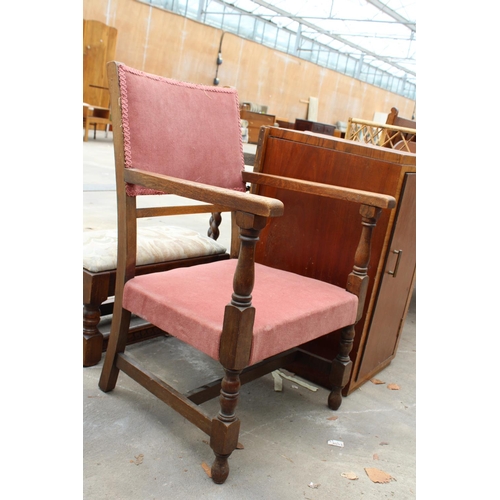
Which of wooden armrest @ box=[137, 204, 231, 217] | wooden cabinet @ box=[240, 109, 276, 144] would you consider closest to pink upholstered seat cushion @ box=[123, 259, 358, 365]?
wooden armrest @ box=[137, 204, 231, 217]

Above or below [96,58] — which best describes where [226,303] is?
below

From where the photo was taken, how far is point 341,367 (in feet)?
5.73

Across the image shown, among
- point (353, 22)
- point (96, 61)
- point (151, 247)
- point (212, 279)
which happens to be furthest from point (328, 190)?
point (353, 22)

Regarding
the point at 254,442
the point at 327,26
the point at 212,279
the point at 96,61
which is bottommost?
the point at 254,442

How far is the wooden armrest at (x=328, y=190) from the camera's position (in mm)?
1528

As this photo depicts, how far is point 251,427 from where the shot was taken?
1.62m

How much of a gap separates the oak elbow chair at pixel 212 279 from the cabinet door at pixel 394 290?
0.61 ft

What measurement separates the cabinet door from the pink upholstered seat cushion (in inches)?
11.6

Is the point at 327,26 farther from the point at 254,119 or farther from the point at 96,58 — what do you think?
the point at 96,58

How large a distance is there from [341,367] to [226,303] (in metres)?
0.60
